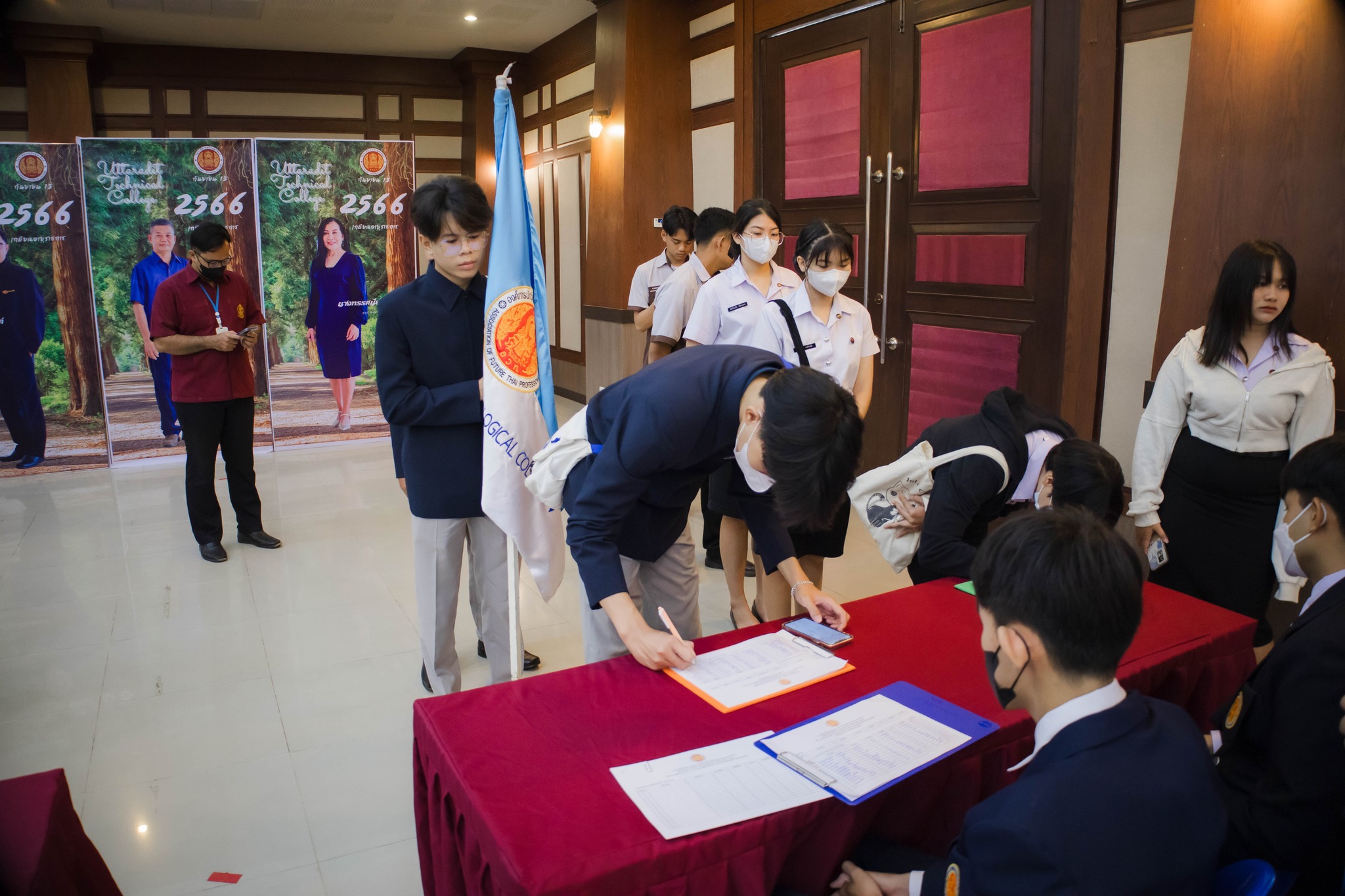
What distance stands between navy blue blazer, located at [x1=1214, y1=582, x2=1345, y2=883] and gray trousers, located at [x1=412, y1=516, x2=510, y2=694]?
1.95 metres

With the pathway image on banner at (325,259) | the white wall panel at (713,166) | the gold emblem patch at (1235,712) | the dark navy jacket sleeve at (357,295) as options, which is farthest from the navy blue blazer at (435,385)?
the dark navy jacket sleeve at (357,295)

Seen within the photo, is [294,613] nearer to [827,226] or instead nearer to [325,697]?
[325,697]

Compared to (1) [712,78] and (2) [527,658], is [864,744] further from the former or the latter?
(1) [712,78]

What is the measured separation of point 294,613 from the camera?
3.85m

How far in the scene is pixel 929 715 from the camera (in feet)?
A: 5.16

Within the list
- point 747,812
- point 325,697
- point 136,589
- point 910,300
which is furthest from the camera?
point 910,300

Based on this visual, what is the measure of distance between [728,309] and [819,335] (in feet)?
1.51

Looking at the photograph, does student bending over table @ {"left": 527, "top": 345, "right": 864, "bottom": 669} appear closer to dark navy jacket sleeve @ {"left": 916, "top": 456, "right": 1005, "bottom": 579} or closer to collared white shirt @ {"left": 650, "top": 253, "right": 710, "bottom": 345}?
dark navy jacket sleeve @ {"left": 916, "top": 456, "right": 1005, "bottom": 579}

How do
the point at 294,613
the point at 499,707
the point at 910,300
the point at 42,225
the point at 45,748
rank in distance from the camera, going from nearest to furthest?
the point at 499,707, the point at 45,748, the point at 294,613, the point at 910,300, the point at 42,225

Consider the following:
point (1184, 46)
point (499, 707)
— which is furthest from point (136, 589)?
point (1184, 46)

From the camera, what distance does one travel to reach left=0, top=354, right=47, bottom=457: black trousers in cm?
616

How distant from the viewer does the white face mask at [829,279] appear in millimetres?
3273

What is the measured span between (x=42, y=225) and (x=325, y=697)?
497cm

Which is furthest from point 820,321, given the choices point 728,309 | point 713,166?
point 713,166
